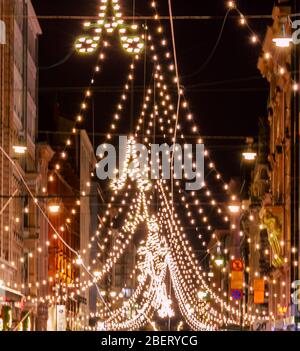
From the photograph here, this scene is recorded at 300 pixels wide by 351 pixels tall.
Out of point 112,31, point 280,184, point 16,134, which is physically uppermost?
point 16,134

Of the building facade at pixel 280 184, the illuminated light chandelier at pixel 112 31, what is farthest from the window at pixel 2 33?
the illuminated light chandelier at pixel 112 31

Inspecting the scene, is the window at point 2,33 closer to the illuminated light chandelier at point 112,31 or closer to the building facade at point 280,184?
the building facade at point 280,184

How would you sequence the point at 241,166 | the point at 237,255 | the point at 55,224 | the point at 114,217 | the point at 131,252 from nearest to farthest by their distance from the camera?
the point at 55,224 → the point at 241,166 → the point at 237,255 → the point at 114,217 → the point at 131,252

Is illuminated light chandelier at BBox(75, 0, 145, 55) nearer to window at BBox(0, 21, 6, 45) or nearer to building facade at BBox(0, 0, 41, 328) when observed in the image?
building facade at BBox(0, 0, 41, 328)

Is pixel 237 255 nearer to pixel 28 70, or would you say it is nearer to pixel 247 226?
pixel 247 226

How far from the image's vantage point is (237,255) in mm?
115438

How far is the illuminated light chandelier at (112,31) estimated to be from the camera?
2267cm

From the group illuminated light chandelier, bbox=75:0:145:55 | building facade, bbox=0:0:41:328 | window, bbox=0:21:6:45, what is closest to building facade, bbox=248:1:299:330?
building facade, bbox=0:0:41:328

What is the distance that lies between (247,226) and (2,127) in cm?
4520

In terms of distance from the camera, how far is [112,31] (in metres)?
22.6

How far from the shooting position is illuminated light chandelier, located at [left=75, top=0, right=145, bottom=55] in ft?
74.4

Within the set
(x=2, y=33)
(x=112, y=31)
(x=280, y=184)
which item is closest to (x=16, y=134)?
(x=2, y=33)

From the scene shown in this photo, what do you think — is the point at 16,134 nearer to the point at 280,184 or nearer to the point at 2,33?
the point at 2,33

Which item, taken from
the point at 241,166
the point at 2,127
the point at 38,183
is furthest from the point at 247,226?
the point at 2,127
